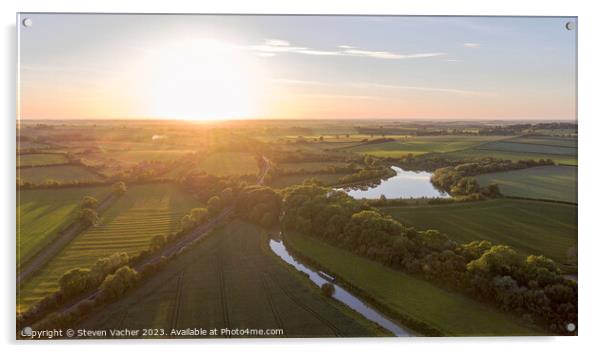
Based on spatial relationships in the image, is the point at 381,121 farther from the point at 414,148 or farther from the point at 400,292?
the point at 400,292

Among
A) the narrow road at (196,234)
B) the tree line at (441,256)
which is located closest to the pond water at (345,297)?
the tree line at (441,256)

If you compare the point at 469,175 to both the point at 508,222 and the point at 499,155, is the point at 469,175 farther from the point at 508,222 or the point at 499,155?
the point at 508,222

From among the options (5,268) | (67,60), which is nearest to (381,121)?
(67,60)

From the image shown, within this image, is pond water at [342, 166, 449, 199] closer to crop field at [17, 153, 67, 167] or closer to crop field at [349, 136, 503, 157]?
crop field at [349, 136, 503, 157]

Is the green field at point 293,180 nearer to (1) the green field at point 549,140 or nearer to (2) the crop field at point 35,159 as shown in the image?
(1) the green field at point 549,140

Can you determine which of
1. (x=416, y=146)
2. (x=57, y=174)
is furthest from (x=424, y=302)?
(x=57, y=174)
